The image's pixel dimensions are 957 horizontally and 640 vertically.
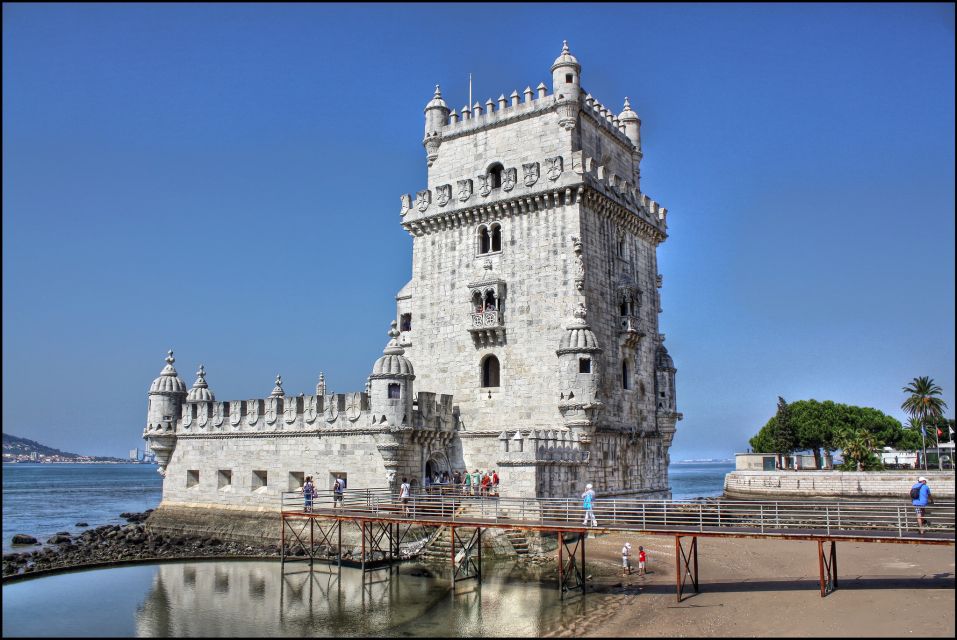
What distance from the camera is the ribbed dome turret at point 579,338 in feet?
105

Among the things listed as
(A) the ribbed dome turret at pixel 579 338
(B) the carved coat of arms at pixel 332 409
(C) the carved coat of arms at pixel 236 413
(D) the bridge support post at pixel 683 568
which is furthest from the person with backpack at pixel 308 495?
(D) the bridge support post at pixel 683 568

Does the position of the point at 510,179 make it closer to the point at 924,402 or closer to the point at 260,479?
the point at 260,479

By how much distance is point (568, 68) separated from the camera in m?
35.8

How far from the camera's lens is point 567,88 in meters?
35.6

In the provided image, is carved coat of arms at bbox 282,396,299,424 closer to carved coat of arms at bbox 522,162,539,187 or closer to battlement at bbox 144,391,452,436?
battlement at bbox 144,391,452,436

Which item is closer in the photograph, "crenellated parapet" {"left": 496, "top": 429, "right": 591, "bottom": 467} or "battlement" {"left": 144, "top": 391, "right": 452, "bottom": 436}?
"crenellated parapet" {"left": 496, "top": 429, "right": 591, "bottom": 467}

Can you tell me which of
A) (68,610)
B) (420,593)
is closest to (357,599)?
(420,593)

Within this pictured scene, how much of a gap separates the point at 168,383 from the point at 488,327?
1768 cm

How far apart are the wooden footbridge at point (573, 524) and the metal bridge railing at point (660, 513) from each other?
0.14 feet

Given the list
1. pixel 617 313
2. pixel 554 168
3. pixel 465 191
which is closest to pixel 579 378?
pixel 617 313

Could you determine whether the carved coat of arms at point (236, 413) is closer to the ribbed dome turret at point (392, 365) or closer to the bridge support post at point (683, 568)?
the ribbed dome turret at point (392, 365)

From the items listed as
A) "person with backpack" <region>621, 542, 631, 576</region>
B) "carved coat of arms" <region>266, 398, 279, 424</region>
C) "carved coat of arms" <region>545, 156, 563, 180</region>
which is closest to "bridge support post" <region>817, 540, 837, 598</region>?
"person with backpack" <region>621, 542, 631, 576</region>

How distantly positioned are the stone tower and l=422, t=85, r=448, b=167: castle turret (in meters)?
0.09

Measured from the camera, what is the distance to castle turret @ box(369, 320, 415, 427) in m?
32.2
